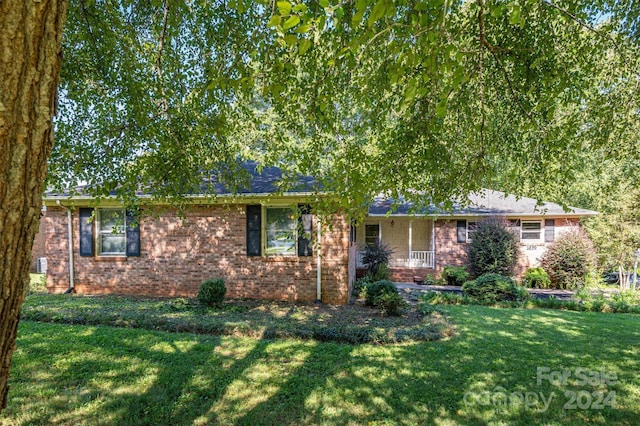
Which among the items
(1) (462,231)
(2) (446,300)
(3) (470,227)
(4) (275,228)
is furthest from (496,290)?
(4) (275,228)

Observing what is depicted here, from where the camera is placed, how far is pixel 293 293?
8.88m

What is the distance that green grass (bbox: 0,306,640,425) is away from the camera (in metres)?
3.24

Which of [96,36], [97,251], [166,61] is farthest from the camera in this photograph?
[97,251]

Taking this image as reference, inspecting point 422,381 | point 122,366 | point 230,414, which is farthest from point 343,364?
point 122,366

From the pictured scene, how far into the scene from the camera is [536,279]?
12711mm

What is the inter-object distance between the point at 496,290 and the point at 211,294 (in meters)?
8.11

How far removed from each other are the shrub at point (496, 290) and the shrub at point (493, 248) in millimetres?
2622

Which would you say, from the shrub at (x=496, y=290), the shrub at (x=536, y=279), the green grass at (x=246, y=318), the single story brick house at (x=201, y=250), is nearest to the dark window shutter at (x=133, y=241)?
the single story brick house at (x=201, y=250)

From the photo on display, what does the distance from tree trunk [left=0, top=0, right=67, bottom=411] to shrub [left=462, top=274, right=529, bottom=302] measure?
10376mm

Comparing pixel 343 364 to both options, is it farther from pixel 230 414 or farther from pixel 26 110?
pixel 26 110

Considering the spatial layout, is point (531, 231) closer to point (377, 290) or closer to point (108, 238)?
point (377, 290)

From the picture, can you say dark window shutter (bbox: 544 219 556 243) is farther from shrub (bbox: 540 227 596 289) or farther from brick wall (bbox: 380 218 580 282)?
shrub (bbox: 540 227 596 289)

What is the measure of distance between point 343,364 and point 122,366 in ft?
9.52

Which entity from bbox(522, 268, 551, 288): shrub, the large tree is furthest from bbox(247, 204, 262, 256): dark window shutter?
bbox(522, 268, 551, 288): shrub
